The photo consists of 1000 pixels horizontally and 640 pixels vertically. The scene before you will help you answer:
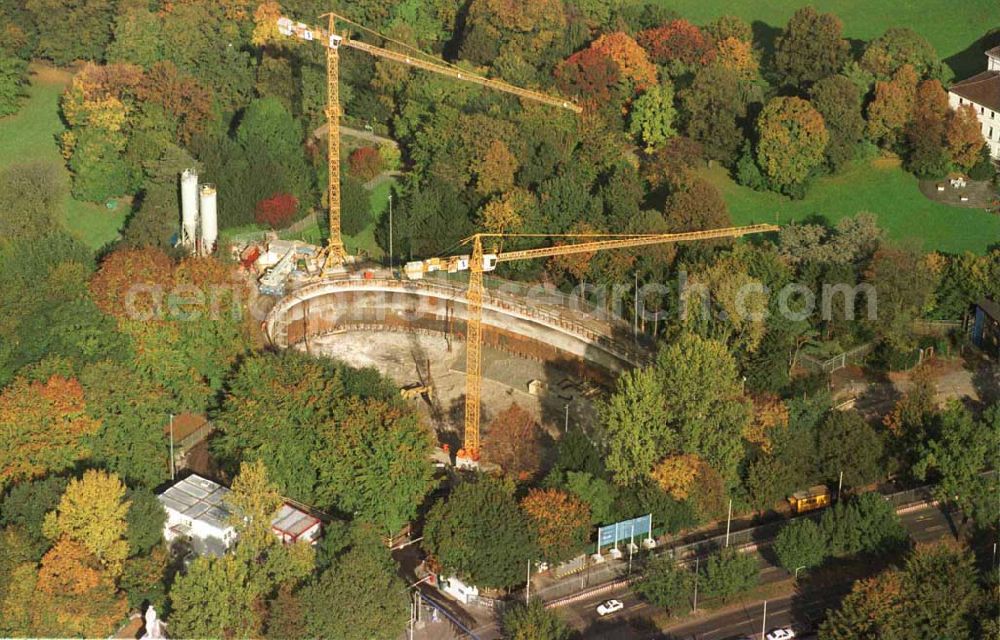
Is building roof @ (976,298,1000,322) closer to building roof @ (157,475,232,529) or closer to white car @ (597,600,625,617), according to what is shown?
white car @ (597,600,625,617)

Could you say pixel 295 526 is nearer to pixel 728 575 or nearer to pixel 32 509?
pixel 32 509

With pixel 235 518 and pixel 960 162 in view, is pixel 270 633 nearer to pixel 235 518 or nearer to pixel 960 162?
pixel 235 518

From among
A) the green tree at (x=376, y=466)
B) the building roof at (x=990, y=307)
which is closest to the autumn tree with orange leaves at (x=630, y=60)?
the building roof at (x=990, y=307)

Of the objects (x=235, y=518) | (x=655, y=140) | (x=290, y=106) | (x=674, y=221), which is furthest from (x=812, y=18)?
(x=235, y=518)

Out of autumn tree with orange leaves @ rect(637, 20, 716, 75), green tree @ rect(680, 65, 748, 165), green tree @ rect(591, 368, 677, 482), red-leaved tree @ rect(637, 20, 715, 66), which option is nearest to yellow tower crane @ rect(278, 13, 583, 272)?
green tree @ rect(680, 65, 748, 165)

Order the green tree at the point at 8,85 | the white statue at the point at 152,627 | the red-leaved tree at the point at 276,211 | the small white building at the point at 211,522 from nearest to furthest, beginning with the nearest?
the white statue at the point at 152,627 → the small white building at the point at 211,522 → the red-leaved tree at the point at 276,211 → the green tree at the point at 8,85

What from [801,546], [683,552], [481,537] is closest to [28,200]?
[481,537]

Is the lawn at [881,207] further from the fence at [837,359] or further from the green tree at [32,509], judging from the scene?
the green tree at [32,509]
